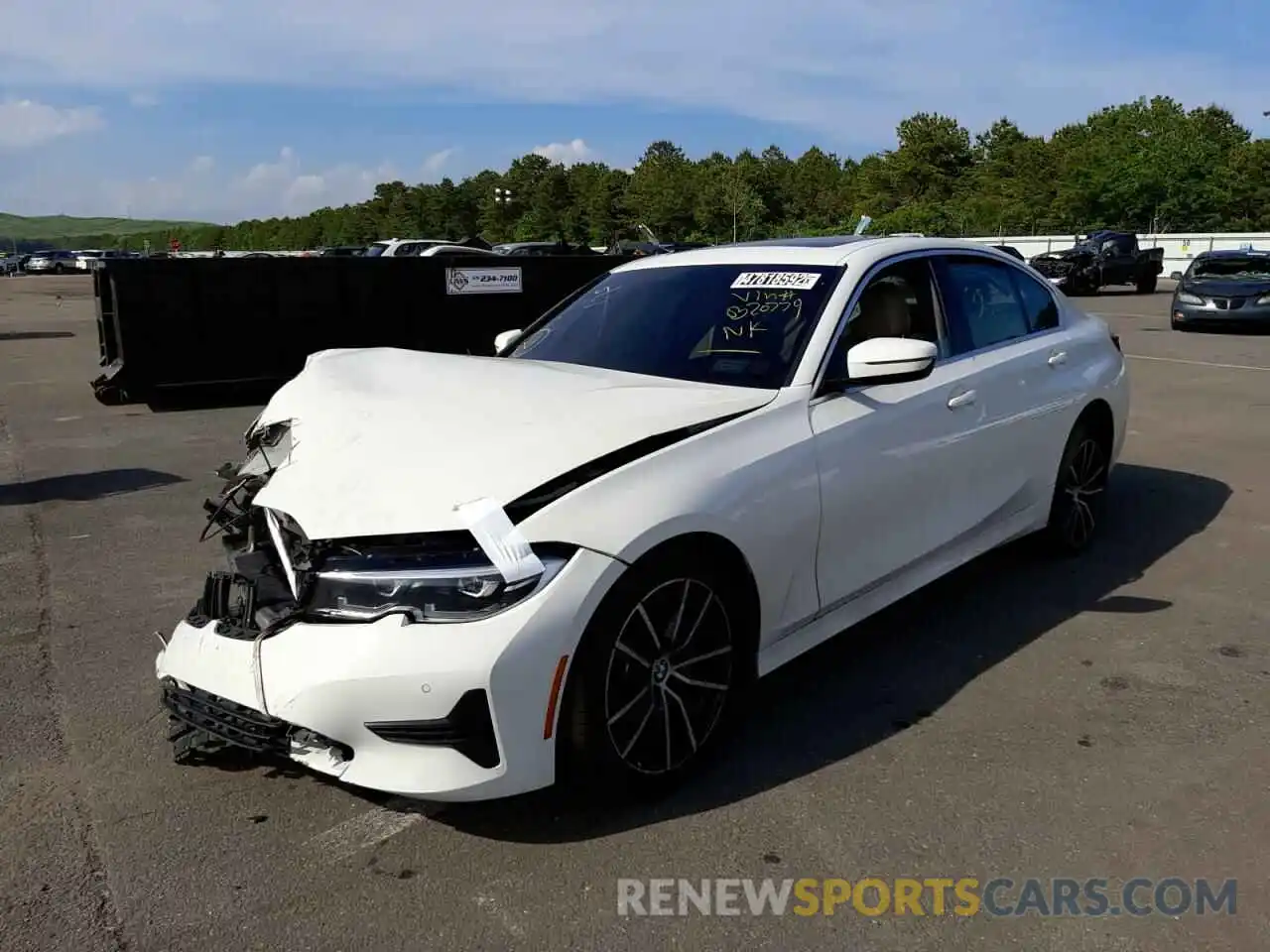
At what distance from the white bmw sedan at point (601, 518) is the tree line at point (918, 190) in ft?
190

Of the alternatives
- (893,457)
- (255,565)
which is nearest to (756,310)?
(893,457)

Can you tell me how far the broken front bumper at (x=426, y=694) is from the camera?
2.74 meters

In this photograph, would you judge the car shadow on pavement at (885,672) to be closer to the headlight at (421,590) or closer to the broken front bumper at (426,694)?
the broken front bumper at (426,694)

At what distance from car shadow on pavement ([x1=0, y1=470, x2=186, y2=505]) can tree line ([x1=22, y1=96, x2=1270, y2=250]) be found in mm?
56285

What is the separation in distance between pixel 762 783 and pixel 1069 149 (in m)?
79.5

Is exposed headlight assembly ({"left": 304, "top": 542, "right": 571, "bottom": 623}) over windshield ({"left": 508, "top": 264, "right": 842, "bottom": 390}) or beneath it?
beneath

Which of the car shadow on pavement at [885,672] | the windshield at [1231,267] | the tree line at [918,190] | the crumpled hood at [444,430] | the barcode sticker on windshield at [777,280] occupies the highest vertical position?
the tree line at [918,190]

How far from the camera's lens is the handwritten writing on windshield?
4.06 m

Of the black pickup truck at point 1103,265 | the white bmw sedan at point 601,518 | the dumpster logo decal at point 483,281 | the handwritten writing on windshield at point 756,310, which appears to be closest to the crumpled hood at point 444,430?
the white bmw sedan at point 601,518

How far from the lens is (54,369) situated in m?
15.0

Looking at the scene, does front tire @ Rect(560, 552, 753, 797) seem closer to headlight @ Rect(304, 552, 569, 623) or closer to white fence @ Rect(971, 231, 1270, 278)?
headlight @ Rect(304, 552, 569, 623)

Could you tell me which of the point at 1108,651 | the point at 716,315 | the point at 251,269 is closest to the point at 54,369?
the point at 251,269

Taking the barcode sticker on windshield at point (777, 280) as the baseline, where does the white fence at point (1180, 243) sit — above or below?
above

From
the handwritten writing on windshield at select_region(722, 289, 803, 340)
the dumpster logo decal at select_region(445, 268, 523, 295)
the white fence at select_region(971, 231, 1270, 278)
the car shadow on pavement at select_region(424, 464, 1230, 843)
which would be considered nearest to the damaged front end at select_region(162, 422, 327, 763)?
the car shadow on pavement at select_region(424, 464, 1230, 843)
